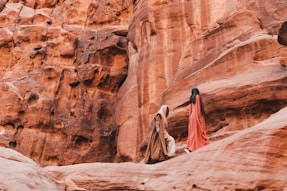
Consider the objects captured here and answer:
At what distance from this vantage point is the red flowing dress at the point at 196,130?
37.1 feet

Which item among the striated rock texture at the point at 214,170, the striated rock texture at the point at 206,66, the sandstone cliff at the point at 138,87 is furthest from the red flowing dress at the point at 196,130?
the striated rock texture at the point at 214,170

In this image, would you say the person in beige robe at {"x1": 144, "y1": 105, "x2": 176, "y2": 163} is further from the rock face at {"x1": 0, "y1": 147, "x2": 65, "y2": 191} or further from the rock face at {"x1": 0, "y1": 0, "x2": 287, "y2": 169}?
the rock face at {"x1": 0, "y1": 147, "x2": 65, "y2": 191}

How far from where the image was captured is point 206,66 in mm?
16062

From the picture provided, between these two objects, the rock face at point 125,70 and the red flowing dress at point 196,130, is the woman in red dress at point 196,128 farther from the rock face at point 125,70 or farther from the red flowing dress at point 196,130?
the rock face at point 125,70

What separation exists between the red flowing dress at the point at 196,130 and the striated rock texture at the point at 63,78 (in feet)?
44.5

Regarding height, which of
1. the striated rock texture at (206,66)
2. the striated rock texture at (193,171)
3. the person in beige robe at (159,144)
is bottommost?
the striated rock texture at (193,171)

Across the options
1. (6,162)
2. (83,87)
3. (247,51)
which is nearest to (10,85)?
(83,87)

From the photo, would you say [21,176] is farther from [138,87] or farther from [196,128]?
[138,87]

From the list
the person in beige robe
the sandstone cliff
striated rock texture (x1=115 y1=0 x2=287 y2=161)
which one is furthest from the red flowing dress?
striated rock texture (x1=115 y1=0 x2=287 y2=161)

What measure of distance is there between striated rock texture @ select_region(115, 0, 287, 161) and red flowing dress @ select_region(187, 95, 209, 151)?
60.2 inches

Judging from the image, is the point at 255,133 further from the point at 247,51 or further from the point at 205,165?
the point at 247,51

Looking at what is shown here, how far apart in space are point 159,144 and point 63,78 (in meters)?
17.1

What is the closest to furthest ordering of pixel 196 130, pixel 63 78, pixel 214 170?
pixel 214 170 < pixel 196 130 < pixel 63 78

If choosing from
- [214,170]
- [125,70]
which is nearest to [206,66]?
[214,170]
